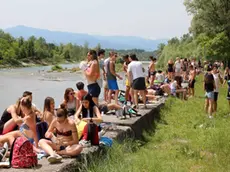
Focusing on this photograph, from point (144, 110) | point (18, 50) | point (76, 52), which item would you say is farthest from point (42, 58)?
point (144, 110)

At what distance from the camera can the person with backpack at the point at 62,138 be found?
5602mm

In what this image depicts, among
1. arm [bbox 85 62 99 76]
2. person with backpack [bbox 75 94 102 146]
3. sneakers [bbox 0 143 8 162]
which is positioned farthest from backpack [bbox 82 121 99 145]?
arm [bbox 85 62 99 76]

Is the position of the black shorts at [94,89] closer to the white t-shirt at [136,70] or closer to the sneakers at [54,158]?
the white t-shirt at [136,70]

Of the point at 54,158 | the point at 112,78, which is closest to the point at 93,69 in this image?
the point at 112,78

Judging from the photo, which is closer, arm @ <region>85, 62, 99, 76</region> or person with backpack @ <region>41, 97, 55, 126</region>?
person with backpack @ <region>41, 97, 55, 126</region>

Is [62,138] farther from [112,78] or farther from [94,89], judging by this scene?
[112,78]

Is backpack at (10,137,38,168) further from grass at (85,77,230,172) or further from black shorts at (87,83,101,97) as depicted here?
black shorts at (87,83,101,97)

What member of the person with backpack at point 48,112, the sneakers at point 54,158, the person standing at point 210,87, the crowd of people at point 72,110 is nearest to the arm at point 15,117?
the crowd of people at point 72,110

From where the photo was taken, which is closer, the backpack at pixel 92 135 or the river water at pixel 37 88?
the backpack at pixel 92 135

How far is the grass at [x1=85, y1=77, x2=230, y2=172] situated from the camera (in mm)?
5719

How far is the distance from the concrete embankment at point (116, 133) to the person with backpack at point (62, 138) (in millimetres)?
158

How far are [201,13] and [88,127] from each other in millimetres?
32967

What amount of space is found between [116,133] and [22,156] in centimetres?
250

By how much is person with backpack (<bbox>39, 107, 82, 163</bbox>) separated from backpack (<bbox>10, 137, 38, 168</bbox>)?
37 cm
